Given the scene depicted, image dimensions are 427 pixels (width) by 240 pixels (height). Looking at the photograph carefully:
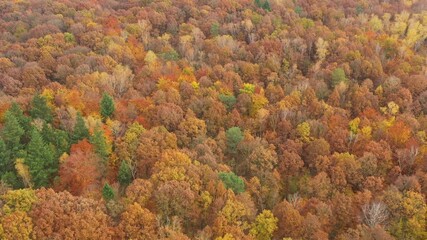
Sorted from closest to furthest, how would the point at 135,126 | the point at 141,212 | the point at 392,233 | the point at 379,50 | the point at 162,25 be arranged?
the point at 141,212 < the point at 392,233 < the point at 135,126 < the point at 379,50 < the point at 162,25

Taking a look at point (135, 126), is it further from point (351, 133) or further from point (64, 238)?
point (351, 133)

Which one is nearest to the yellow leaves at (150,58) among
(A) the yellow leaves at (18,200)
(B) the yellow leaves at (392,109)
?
(B) the yellow leaves at (392,109)

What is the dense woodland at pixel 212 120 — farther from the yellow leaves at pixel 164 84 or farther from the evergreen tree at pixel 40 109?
the yellow leaves at pixel 164 84

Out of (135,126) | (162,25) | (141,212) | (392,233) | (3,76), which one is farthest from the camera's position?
(162,25)

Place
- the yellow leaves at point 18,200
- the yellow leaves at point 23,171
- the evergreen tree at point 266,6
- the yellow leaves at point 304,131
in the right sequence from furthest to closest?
the evergreen tree at point 266,6 < the yellow leaves at point 304,131 < the yellow leaves at point 23,171 < the yellow leaves at point 18,200

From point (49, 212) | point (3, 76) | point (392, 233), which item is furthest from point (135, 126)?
point (392, 233)

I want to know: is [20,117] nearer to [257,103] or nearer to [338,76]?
[257,103]

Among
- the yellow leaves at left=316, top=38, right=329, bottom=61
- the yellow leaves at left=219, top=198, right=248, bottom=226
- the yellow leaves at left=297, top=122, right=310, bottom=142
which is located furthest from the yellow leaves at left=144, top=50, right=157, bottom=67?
the yellow leaves at left=219, top=198, right=248, bottom=226

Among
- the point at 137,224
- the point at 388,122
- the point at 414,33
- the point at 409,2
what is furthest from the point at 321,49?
the point at 137,224
